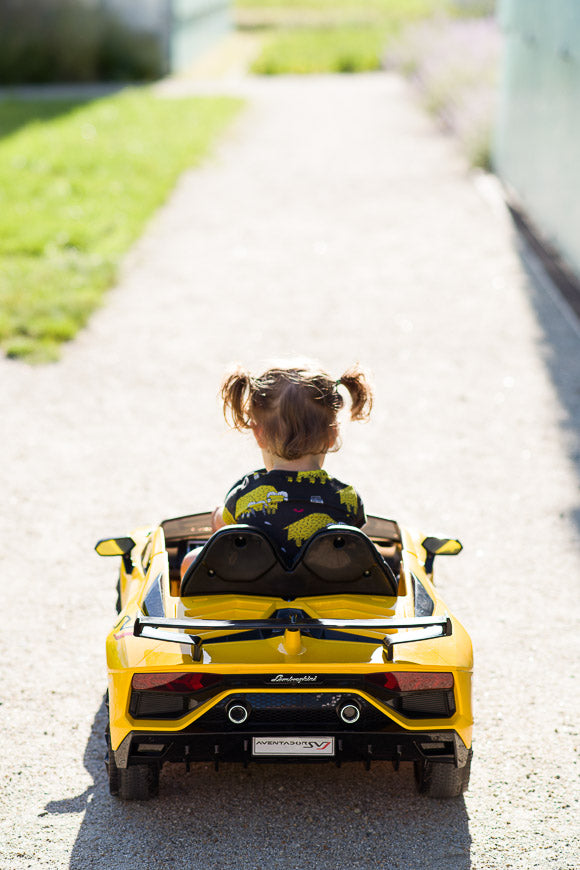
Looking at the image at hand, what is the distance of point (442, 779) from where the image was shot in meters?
3.23

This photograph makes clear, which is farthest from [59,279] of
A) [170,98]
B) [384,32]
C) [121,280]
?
[384,32]

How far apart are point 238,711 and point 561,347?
5480 mm

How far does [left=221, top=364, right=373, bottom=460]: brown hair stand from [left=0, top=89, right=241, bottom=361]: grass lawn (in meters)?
4.22

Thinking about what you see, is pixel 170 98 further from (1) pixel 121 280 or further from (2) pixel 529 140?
(1) pixel 121 280

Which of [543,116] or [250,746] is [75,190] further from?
[250,746]

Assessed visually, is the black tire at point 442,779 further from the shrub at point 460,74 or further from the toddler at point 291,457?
the shrub at point 460,74

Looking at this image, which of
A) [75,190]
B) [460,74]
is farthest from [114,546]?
[460,74]

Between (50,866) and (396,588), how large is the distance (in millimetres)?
1229

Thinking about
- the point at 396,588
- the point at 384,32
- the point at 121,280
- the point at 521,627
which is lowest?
the point at 384,32

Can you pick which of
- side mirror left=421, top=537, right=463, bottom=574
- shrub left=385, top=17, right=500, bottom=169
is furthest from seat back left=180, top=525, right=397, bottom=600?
shrub left=385, top=17, right=500, bottom=169

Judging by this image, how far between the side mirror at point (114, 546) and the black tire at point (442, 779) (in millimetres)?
1185

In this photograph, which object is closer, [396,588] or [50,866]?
[50,866]

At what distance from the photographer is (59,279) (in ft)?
29.2

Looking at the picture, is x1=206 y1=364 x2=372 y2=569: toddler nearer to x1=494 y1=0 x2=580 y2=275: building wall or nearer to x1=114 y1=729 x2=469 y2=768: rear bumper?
x1=114 y1=729 x2=469 y2=768: rear bumper
